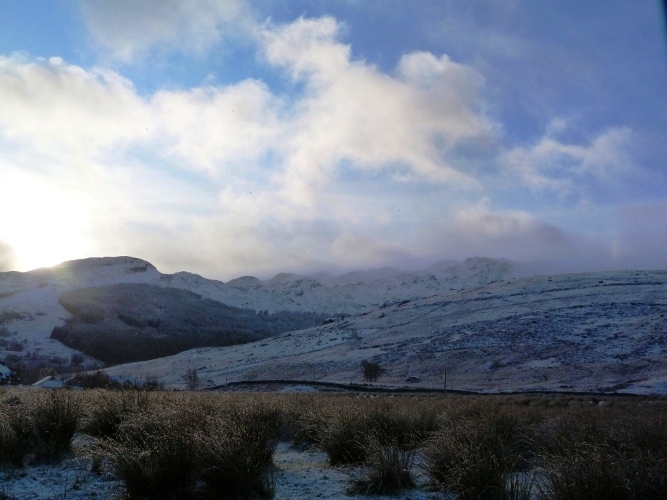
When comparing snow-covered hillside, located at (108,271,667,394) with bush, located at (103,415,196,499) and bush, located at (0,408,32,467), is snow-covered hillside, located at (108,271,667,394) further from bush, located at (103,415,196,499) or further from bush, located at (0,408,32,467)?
bush, located at (103,415,196,499)

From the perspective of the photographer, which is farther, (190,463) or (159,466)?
(190,463)

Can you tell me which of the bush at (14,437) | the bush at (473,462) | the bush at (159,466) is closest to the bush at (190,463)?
the bush at (159,466)

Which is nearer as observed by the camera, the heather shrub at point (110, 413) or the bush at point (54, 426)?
the bush at point (54, 426)

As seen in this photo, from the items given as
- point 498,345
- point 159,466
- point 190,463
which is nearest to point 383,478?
point 190,463

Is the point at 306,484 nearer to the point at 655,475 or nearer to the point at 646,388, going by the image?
the point at 655,475

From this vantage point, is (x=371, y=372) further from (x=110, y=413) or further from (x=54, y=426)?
(x=54, y=426)

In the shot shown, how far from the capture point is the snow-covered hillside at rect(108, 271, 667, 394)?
56.5 meters

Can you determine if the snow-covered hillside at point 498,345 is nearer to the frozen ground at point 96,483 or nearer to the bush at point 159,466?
the frozen ground at point 96,483

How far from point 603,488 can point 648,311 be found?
8194 centimetres

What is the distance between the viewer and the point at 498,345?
7012 cm

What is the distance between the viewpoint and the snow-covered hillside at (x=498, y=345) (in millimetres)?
56500

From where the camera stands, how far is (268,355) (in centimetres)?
9538

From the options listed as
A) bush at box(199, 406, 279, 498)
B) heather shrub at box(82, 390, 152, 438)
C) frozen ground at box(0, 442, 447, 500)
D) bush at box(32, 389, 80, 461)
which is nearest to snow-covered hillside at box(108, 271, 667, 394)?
heather shrub at box(82, 390, 152, 438)

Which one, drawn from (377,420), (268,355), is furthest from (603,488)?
(268,355)
